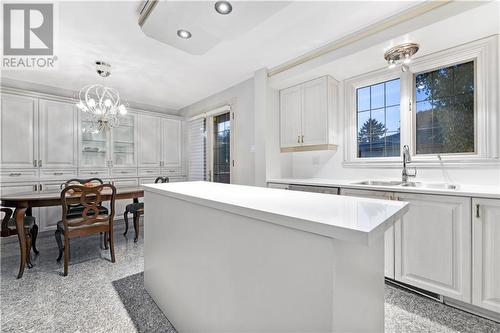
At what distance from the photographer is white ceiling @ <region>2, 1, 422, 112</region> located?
1.95 meters

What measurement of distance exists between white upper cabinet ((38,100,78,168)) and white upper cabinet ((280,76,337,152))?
3.51 m

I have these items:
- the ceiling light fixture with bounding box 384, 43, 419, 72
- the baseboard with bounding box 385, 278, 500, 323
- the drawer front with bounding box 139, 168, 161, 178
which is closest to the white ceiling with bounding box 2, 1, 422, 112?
the ceiling light fixture with bounding box 384, 43, 419, 72

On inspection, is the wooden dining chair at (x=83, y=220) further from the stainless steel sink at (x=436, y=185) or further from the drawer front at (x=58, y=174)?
the stainless steel sink at (x=436, y=185)

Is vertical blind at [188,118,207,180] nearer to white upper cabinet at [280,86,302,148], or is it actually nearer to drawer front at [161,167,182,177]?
drawer front at [161,167,182,177]

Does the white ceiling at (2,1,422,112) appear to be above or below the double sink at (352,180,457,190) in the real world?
above

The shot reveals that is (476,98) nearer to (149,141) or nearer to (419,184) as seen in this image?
(419,184)

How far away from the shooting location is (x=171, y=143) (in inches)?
197

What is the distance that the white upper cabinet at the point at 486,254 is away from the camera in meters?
1.49

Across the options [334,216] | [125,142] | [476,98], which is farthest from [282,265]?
[125,142]

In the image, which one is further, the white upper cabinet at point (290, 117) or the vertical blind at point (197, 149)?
the vertical blind at point (197, 149)

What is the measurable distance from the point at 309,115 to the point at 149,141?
3396mm

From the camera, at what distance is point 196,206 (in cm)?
130

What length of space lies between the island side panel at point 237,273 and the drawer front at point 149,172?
318 centimetres

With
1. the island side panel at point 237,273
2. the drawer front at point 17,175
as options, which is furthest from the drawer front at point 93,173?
the island side panel at point 237,273
